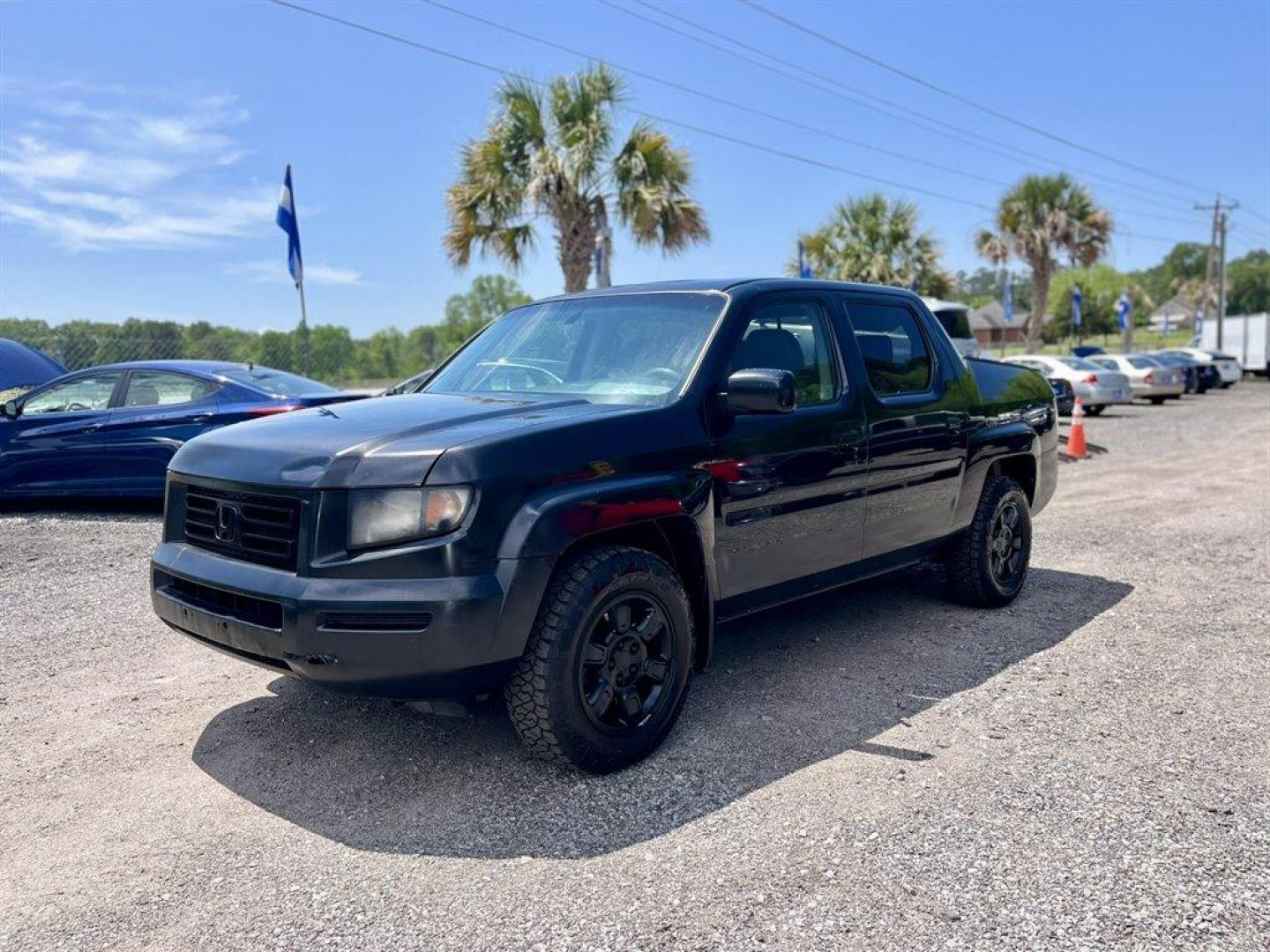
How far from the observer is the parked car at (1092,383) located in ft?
74.9

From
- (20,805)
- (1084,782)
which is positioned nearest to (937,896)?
(1084,782)

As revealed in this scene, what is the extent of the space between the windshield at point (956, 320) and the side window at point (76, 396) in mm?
13727

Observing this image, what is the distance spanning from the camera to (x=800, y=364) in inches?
181

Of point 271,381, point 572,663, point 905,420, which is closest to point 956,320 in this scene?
point 271,381

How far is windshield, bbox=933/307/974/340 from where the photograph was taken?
18.5 m

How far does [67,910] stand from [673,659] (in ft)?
6.66

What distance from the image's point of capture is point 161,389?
935 cm

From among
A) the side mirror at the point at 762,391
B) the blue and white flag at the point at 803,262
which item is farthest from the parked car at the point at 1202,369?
the side mirror at the point at 762,391

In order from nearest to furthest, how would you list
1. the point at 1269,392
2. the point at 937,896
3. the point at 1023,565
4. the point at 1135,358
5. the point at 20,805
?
the point at 937,896 < the point at 20,805 < the point at 1023,565 < the point at 1135,358 < the point at 1269,392

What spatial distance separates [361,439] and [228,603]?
75 cm

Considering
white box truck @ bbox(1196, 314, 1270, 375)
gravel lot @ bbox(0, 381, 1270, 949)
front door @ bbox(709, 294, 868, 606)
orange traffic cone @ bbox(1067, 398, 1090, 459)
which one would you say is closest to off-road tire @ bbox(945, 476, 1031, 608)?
gravel lot @ bbox(0, 381, 1270, 949)

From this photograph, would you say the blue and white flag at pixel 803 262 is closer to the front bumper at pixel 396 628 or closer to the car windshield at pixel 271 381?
the car windshield at pixel 271 381

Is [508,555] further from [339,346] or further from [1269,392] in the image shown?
[1269,392]

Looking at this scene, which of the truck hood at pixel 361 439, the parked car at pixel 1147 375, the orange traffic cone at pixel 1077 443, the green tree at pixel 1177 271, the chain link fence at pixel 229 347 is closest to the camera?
the truck hood at pixel 361 439
